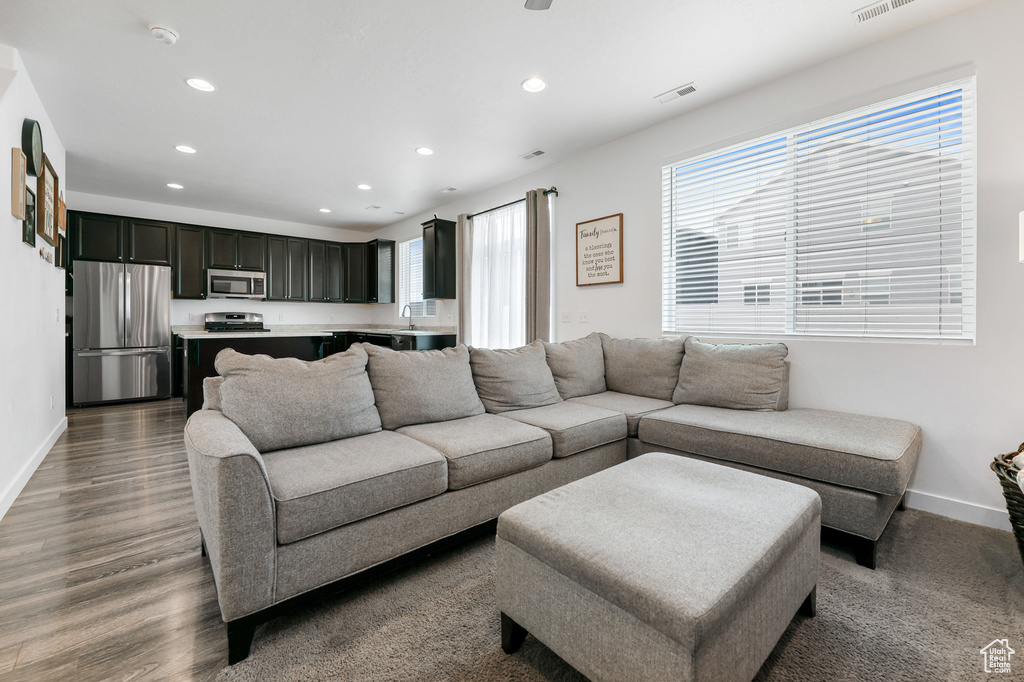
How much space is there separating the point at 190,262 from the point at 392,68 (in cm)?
500

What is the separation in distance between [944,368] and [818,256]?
900mm

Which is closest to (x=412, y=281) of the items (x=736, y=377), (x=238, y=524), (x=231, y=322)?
(x=231, y=322)

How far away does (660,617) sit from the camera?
93 centimetres

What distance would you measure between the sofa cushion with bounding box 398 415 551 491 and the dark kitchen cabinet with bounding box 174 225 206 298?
5568 millimetres

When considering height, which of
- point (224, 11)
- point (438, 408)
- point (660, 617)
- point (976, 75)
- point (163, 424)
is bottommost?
point (163, 424)

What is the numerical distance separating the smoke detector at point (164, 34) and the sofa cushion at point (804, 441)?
11.3ft

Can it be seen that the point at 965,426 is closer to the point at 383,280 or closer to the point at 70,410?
the point at 383,280

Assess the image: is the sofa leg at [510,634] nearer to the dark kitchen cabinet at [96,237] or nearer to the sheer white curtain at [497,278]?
the sheer white curtain at [497,278]

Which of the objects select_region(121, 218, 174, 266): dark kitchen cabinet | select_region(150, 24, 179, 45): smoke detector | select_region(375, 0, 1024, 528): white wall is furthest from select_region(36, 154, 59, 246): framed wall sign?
select_region(375, 0, 1024, 528): white wall

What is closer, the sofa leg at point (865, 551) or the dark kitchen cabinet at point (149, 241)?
the sofa leg at point (865, 551)

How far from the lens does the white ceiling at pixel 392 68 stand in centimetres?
228

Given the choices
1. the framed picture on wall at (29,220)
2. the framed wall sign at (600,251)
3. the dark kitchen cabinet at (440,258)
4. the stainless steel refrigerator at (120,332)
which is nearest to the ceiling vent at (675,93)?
the framed wall sign at (600,251)

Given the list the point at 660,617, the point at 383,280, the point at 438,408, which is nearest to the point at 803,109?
the point at 438,408

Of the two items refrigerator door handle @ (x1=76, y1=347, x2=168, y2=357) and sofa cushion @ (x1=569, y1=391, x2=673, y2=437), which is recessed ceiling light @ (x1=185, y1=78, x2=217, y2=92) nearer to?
sofa cushion @ (x1=569, y1=391, x2=673, y2=437)
